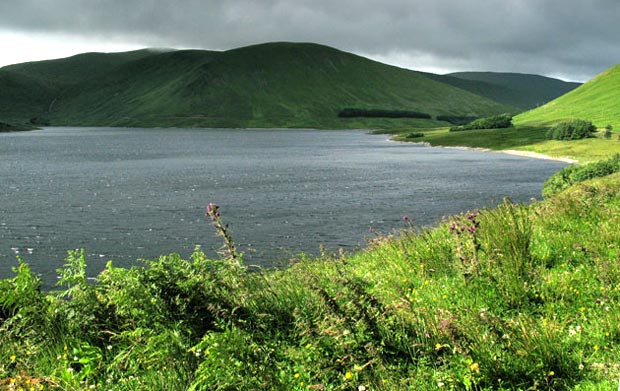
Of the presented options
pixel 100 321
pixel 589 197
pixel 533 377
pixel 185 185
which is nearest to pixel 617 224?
pixel 589 197

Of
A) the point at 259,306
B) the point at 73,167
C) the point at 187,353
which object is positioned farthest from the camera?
the point at 73,167

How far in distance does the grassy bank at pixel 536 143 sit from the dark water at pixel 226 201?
12.4m

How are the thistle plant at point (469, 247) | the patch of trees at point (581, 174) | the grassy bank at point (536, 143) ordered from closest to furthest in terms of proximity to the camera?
1. the thistle plant at point (469, 247)
2. the patch of trees at point (581, 174)
3. the grassy bank at point (536, 143)

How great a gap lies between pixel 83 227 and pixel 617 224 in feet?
140

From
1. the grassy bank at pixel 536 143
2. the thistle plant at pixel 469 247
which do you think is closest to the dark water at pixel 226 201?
the thistle plant at pixel 469 247

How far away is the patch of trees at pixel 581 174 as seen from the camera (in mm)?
49344

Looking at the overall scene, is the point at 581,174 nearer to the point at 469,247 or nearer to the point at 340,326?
the point at 469,247

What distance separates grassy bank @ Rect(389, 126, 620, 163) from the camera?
119062 mm

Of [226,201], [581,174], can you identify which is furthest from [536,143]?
[226,201]

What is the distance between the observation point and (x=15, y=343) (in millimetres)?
10000

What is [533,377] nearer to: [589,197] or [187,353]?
[187,353]

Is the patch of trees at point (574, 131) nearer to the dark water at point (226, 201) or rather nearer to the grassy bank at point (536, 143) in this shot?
the grassy bank at point (536, 143)

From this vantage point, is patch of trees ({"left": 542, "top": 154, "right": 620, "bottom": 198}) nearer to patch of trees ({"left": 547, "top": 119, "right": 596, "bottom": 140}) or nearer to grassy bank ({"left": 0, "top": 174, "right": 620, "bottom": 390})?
grassy bank ({"left": 0, "top": 174, "right": 620, "bottom": 390})

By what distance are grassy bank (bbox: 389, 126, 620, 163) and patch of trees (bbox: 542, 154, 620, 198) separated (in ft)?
185
